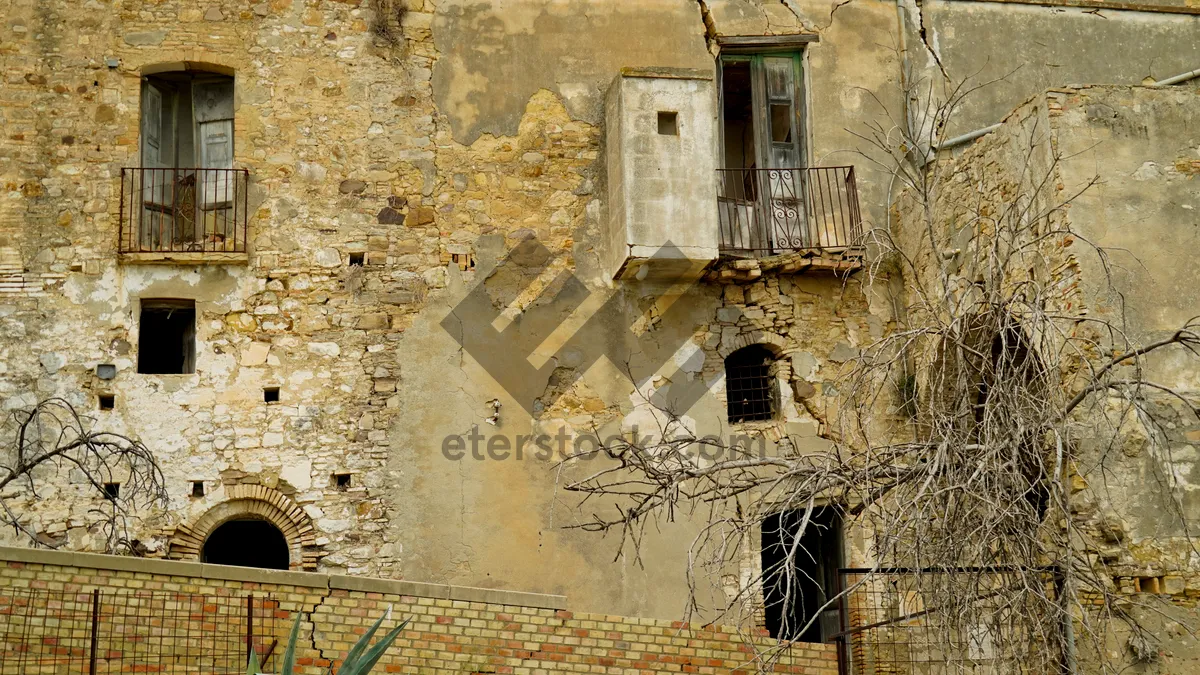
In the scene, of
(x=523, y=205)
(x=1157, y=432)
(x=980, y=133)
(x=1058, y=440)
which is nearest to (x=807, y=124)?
(x=980, y=133)

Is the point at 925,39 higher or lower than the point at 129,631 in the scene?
higher

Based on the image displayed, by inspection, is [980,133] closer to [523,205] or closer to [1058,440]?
[523,205]

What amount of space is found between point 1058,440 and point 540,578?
5.97m

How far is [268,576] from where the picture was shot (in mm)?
12086

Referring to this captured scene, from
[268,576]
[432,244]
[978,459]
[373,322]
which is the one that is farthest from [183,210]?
[978,459]

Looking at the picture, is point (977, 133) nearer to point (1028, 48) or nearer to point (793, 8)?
point (1028, 48)

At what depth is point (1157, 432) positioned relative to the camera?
12523mm

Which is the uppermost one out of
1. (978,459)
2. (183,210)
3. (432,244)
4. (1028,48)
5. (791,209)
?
(1028,48)

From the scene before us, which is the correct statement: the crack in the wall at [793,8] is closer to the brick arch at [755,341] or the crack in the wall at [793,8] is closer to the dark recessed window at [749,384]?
the brick arch at [755,341]

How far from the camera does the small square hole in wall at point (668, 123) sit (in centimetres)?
1517

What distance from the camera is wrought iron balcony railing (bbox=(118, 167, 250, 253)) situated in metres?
15.3

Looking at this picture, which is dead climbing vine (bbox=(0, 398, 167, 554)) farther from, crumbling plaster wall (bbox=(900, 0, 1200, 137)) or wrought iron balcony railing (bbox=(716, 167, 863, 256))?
crumbling plaster wall (bbox=(900, 0, 1200, 137))

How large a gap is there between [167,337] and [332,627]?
182 inches

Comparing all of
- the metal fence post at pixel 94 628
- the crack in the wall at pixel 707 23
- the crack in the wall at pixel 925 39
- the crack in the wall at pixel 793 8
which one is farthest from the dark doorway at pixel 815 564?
the metal fence post at pixel 94 628
